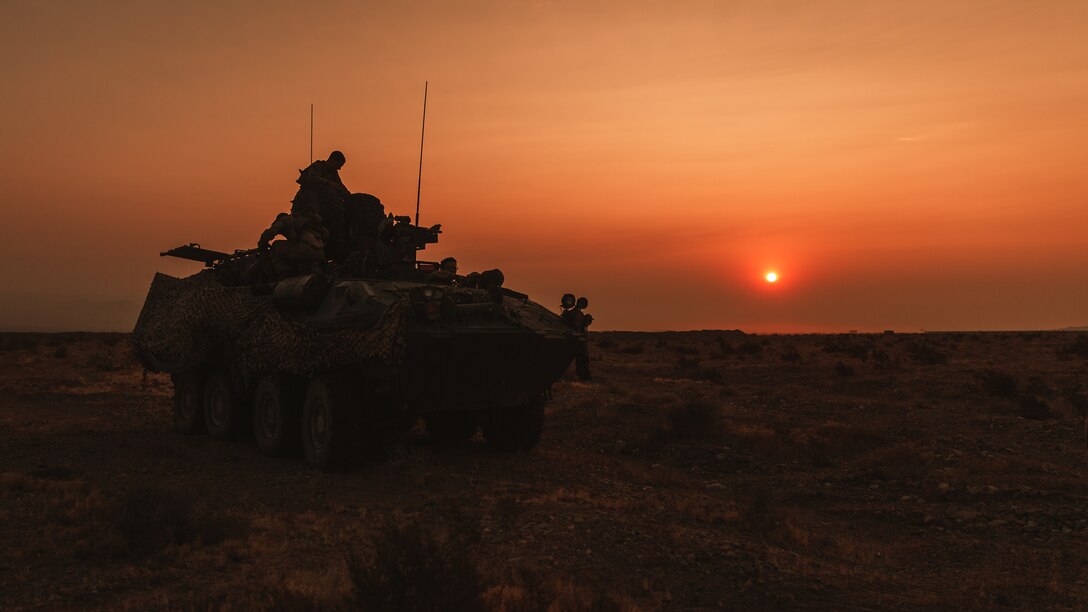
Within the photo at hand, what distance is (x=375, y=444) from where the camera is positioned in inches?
476

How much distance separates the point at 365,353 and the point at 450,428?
3.79m

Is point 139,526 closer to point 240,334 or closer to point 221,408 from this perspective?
point 240,334

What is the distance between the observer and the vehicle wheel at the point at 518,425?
1331 cm

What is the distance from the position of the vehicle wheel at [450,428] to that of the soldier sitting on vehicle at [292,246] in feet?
10.0

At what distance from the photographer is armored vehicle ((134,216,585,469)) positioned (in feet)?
37.1

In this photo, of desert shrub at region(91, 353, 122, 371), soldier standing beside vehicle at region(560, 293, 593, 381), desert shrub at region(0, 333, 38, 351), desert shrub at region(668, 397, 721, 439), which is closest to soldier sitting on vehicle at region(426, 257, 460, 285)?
soldier standing beside vehicle at region(560, 293, 593, 381)

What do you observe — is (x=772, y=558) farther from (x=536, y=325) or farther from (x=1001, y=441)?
(x=1001, y=441)

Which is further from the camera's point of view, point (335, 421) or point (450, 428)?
point (450, 428)

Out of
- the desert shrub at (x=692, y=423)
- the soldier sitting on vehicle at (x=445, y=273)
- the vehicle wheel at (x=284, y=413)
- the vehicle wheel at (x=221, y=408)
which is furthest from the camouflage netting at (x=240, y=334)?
the desert shrub at (x=692, y=423)

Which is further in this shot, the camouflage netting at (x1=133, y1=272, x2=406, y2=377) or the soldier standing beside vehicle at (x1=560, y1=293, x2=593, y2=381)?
the soldier standing beside vehicle at (x1=560, y1=293, x2=593, y2=381)

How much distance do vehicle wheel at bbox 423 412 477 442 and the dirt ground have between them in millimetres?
329

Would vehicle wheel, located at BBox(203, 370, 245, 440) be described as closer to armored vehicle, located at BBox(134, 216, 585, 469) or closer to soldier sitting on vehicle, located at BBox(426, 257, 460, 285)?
armored vehicle, located at BBox(134, 216, 585, 469)

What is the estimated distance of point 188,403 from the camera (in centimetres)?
1611

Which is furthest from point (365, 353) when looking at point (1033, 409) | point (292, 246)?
point (1033, 409)
